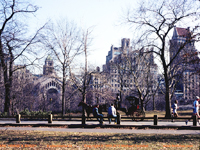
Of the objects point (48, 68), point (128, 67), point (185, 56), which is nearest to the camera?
point (185, 56)

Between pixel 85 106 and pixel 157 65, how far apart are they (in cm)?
1922

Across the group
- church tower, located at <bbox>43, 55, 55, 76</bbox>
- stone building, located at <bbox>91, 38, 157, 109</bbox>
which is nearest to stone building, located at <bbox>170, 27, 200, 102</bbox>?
stone building, located at <bbox>91, 38, 157, 109</bbox>

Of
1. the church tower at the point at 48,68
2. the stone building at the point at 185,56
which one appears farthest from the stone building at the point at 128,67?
the church tower at the point at 48,68

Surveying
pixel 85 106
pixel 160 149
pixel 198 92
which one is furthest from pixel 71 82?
pixel 198 92

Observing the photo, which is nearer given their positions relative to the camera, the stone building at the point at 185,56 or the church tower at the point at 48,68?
the stone building at the point at 185,56

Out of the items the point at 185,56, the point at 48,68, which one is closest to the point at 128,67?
the point at 48,68

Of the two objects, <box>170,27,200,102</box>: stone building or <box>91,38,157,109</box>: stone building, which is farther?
<box>91,38,157,109</box>: stone building

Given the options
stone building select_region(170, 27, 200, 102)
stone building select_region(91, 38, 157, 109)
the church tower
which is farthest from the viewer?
stone building select_region(91, 38, 157, 109)

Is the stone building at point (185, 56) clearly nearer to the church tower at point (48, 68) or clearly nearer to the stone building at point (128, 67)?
the stone building at point (128, 67)

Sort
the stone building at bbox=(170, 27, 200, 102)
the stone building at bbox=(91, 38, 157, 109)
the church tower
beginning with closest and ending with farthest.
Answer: the stone building at bbox=(170, 27, 200, 102)
the church tower
the stone building at bbox=(91, 38, 157, 109)

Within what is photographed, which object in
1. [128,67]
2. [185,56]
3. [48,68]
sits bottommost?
[185,56]

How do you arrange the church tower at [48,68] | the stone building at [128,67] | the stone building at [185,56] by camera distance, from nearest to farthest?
the stone building at [185,56] < the church tower at [48,68] < the stone building at [128,67]

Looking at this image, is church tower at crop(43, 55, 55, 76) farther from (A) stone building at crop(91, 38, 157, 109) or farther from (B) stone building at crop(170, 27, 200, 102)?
(B) stone building at crop(170, 27, 200, 102)

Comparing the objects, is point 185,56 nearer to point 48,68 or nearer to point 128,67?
point 48,68
